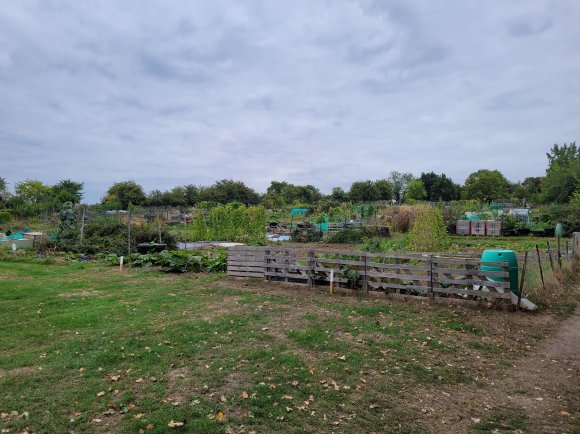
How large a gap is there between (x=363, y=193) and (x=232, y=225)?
184 feet

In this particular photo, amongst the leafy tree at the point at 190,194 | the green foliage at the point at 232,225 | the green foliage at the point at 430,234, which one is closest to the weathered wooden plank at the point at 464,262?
the green foliage at the point at 430,234

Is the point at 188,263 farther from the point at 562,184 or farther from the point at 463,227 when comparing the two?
the point at 562,184

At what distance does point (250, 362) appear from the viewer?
17.4ft

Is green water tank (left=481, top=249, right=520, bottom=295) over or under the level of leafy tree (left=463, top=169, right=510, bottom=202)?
under

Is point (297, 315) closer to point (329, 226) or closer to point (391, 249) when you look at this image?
point (391, 249)

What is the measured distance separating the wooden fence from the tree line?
1268 inches

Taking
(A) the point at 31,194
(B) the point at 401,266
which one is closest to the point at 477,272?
(B) the point at 401,266

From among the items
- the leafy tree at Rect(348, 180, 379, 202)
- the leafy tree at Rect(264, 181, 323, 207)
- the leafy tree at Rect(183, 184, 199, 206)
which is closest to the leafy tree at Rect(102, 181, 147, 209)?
the leafy tree at Rect(183, 184, 199, 206)

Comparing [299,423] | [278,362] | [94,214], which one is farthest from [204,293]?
[94,214]

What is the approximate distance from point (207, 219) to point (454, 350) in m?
18.6

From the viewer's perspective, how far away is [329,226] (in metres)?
28.8

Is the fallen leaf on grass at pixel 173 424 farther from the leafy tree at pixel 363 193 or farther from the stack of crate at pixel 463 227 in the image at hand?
the leafy tree at pixel 363 193

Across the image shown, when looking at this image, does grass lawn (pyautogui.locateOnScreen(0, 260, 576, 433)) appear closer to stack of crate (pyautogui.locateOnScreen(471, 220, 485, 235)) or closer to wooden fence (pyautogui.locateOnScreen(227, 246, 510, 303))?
wooden fence (pyautogui.locateOnScreen(227, 246, 510, 303))

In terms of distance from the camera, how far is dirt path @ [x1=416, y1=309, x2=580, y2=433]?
4.00 meters
